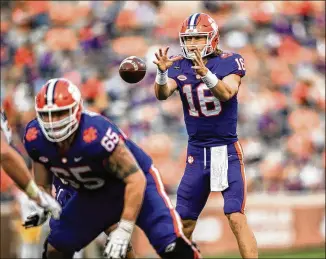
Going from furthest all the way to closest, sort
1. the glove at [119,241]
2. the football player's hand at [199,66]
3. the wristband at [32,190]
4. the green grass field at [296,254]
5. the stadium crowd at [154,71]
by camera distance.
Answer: the stadium crowd at [154,71] < the green grass field at [296,254] < the football player's hand at [199,66] < the wristband at [32,190] < the glove at [119,241]

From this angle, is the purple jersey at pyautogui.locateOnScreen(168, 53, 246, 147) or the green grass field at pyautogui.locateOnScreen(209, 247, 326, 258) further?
the green grass field at pyautogui.locateOnScreen(209, 247, 326, 258)

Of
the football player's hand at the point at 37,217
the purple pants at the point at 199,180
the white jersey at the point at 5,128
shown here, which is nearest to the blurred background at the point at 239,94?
the purple pants at the point at 199,180

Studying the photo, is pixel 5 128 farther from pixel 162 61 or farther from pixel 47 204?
pixel 162 61

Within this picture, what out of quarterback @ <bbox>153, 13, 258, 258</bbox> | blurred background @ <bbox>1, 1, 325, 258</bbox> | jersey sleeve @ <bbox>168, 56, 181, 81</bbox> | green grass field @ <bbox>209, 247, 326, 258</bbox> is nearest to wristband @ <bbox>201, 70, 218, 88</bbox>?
quarterback @ <bbox>153, 13, 258, 258</bbox>

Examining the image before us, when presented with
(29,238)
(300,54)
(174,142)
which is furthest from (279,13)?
(29,238)

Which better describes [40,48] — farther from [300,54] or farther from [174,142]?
[300,54]

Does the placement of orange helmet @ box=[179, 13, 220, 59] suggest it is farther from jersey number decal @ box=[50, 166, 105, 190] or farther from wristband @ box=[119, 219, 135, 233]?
wristband @ box=[119, 219, 135, 233]

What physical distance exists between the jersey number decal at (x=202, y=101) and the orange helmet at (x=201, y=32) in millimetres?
235

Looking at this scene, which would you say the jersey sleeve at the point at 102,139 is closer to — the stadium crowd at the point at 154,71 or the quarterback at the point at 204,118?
the quarterback at the point at 204,118

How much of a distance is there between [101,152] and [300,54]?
9207 millimetres

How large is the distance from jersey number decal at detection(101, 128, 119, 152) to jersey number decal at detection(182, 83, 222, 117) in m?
1.55

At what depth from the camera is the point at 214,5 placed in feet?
43.2

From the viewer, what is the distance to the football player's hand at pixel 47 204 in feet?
15.6

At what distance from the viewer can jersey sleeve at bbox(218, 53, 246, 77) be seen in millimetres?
6004
